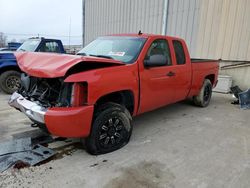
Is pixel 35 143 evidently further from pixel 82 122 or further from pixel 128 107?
pixel 128 107

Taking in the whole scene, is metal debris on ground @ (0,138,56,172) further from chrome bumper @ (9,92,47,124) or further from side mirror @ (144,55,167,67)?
side mirror @ (144,55,167,67)

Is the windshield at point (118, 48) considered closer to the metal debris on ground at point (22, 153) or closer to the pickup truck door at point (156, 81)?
the pickup truck door at point (156, 81)

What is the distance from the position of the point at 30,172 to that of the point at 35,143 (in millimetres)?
842

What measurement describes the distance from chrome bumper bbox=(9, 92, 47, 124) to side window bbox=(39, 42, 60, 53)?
13.9 ft

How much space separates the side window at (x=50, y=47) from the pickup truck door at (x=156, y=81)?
4.57 metres

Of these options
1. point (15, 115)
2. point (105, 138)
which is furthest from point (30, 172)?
point (15, 115)

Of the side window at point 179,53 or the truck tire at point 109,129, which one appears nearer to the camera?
the truck tire at point 109,129

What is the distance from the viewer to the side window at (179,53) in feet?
15.9

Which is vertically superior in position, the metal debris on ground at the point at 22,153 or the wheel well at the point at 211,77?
the wheel well at the point at 211,77

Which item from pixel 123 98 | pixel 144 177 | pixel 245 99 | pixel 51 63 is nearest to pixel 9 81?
pixel 51 63

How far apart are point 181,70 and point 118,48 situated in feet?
4.92

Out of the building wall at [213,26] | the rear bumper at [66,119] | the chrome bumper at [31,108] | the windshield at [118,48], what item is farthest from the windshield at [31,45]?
the building wall at [213,26]

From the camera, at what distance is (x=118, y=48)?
4.16 meters

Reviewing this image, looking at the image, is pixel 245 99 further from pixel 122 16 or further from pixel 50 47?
pixel 122 16
